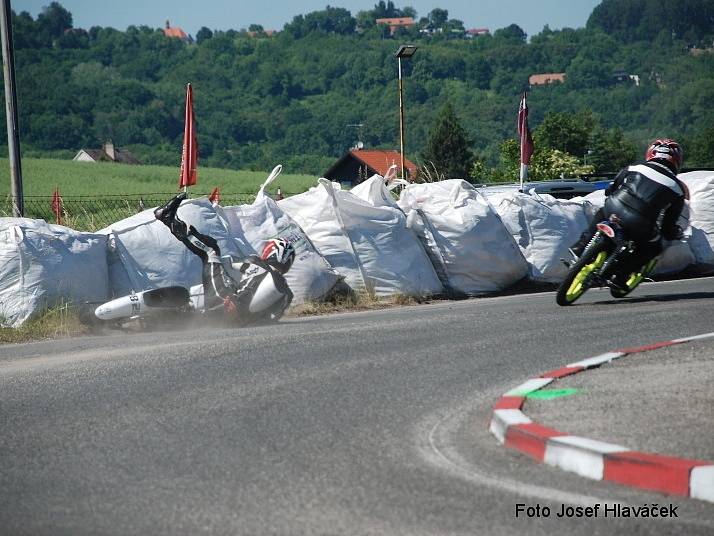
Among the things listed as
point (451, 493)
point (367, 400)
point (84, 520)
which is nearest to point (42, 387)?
point (367, 400)

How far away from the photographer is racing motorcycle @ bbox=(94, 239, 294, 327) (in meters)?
11.8

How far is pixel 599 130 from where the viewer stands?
11188cm

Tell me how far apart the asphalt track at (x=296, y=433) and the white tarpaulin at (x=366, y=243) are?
12.5 ft

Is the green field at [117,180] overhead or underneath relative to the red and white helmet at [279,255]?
underneath

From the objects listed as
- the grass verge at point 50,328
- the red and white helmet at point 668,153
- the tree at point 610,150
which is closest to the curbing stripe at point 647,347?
the red and white helmet at point 668,153

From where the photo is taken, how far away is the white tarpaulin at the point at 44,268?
478 inches

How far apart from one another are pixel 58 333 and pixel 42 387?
3733 mm

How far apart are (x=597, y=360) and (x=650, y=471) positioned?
136 inches

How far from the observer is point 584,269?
13.0 metres

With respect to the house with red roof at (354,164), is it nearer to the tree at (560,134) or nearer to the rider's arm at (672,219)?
the tree at (560,134)

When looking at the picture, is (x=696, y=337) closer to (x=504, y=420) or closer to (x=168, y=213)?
(x=504, y=420)

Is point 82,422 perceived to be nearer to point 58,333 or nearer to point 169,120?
point 58,333

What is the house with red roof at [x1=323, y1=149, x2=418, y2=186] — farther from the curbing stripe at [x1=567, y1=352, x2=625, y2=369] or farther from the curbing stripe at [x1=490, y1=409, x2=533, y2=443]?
the curbing stripe at [x1=490, y1=409, x2=533, y2=443]

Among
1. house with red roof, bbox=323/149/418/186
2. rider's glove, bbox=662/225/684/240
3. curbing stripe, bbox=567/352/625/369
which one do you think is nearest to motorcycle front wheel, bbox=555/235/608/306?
rider's glove, bbox=662/225/684/240
